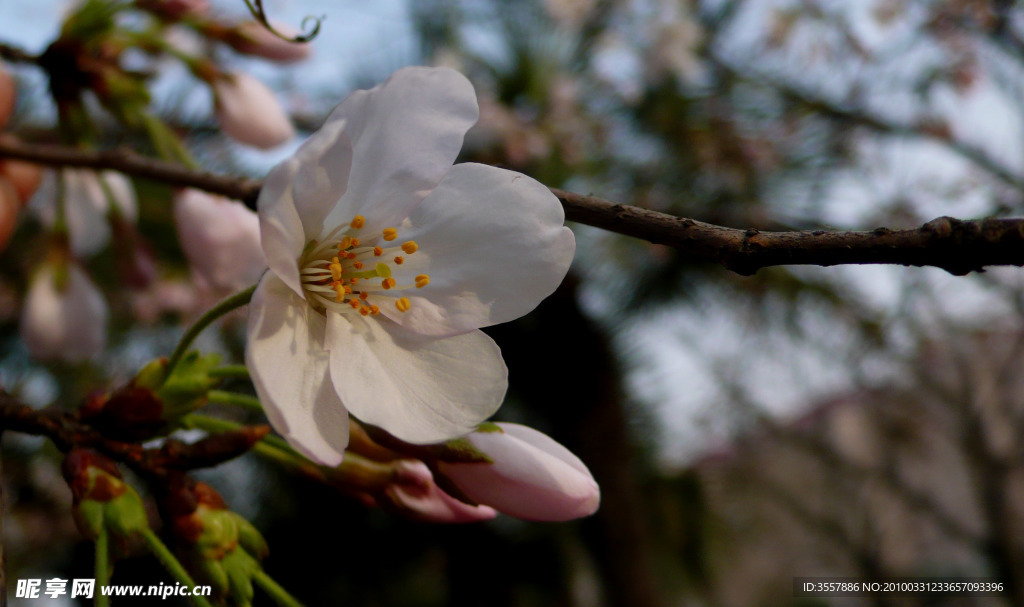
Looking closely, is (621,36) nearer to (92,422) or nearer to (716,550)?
(716,550)

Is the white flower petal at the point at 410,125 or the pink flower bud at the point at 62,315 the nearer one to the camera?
the white flower petal at the point at 410,125

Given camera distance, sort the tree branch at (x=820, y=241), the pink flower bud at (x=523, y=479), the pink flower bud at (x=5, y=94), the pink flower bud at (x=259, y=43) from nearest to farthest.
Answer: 1. the tree branch at (x=820, y=241)
2. the pink flower bud at (x=523, y=479)
3. the pink flower bud at (x=5, y=94)
4. the pink flower bud at (x=259, y=43)

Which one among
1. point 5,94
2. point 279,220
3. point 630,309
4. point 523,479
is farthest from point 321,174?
point 630,309

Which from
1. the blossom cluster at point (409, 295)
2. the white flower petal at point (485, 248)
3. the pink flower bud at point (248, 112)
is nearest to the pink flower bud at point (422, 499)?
the blossom cluster at point (409, 295)

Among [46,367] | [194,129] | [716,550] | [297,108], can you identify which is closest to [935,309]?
[716,550]

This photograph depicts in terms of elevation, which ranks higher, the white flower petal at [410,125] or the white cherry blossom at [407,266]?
the white flower petal at [410,125]

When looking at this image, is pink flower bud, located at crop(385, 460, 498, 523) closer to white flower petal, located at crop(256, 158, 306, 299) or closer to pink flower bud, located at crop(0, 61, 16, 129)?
white flower petal, located at crop(256, 158, 306, 299)

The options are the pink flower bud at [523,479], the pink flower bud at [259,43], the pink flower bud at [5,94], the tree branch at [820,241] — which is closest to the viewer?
the tree branch at [820,241]

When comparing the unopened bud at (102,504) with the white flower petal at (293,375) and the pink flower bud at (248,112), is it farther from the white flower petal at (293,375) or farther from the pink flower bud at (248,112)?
the pink flower bud at (248,112)
